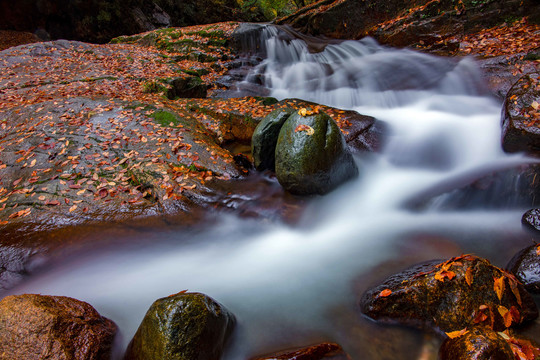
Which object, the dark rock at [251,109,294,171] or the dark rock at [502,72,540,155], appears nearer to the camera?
the dark rock at [502,72,540,155]

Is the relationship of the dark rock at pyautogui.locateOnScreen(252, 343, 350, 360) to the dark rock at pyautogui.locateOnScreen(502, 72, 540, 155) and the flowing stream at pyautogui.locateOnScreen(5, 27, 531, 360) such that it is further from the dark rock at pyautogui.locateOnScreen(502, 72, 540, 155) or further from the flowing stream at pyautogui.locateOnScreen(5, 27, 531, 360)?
the dark rock at pyautogui.locateOnScreen(502, 72, 540, 155)

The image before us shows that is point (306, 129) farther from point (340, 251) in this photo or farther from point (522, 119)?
point (522, 119)

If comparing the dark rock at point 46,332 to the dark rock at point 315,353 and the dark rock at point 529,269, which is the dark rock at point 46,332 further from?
the dark rock at point 529,269

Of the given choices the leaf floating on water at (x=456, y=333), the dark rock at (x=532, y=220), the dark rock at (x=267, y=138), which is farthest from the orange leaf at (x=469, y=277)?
the dark rock at (x=267, y=138)

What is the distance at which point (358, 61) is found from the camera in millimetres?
11070

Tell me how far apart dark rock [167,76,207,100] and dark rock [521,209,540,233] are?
947cm

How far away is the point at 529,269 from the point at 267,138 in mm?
4296

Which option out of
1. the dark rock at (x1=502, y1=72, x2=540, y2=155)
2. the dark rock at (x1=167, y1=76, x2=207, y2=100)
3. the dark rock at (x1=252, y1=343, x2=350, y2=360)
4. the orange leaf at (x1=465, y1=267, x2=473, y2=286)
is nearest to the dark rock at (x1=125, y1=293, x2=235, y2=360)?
the dark rock at (x1=252, y1=343, x2=350, y2=360)

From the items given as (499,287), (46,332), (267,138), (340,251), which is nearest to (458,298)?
(499,287)

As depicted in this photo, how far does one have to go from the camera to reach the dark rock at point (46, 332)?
2.22m

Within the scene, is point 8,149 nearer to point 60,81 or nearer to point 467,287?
point 60,81

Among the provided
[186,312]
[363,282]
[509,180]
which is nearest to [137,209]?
[186,312]

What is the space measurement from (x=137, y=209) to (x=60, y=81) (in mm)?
7554

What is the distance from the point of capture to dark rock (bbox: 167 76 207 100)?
31.4 feet
